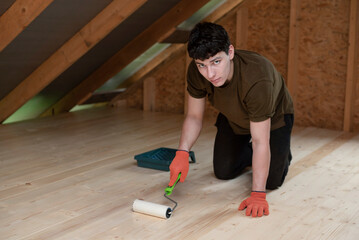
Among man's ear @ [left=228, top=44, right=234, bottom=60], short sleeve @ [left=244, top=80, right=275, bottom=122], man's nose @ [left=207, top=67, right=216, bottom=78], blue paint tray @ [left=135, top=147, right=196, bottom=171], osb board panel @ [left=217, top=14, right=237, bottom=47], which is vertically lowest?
blue paint tray @ [left=135, top=147, right=196, bottom=171]

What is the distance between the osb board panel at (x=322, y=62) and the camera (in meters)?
4.36

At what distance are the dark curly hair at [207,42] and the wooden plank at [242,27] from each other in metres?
2.56

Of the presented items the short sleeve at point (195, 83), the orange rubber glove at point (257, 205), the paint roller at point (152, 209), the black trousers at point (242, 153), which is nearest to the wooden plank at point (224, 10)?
the black trousers at point (242, 153)

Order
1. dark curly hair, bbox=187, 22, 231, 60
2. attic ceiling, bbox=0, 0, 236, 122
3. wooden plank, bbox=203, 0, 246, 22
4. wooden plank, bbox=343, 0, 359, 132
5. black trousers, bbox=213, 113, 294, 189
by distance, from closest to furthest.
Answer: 1. dark curly hair, bbox=187, 22, 231, 60
2. black trousers, bbox=213, 113, 294, 189
3. attic ceiling, bbox=0, 0, 236, 122
4. wooden plank, bbox=343, 0, 359, 132
5. wooden plank, bbox=203, 0, 246, 22

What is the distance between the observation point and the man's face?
2.22 meters

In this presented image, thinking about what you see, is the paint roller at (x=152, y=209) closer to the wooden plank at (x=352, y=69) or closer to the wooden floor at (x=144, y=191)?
the wooden floor at (x=144, y=191)

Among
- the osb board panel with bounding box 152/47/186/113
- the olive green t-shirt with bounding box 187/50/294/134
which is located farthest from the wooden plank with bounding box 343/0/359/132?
the olive green t-shirt with bounding box 187/50/294/134

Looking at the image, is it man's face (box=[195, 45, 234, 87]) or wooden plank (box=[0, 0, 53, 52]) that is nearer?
man's face (box=[195, 45, 234, 87])

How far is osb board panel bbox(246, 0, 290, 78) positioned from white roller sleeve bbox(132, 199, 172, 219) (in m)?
2.70

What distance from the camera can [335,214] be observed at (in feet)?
7.93

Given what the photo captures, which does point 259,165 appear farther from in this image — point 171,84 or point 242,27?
point 171,84

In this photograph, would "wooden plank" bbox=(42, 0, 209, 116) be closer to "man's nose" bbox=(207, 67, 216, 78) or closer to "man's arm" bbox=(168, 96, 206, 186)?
"man's arm" bbox=(168, 96, 206, 186)

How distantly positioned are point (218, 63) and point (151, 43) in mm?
2441

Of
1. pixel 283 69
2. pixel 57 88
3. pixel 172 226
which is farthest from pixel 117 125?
pixel 172 226
